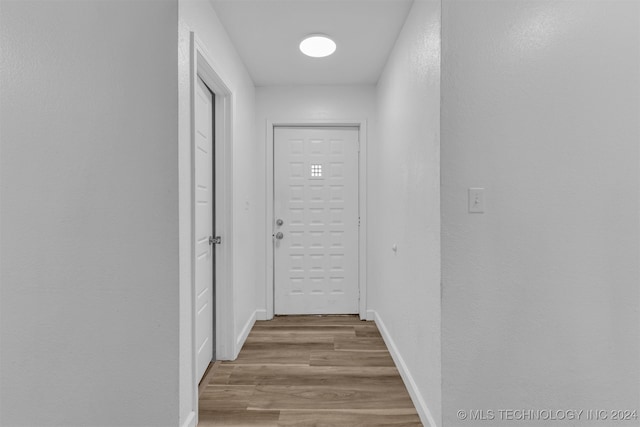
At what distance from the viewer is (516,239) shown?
157cm

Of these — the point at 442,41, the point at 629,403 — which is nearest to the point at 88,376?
the point at 442,41

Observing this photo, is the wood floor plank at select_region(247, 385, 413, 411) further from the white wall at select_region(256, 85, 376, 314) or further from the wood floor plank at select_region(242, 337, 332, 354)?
the white wall at select_region(256, 85, 376, 314)

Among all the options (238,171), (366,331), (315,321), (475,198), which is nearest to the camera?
(475,198)

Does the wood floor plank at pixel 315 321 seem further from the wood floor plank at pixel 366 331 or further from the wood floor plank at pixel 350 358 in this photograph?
the wood floor plank at pixel 350 358

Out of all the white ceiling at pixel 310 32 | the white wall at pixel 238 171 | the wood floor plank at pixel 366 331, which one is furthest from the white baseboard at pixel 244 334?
the white ceiling at pixel 310 32

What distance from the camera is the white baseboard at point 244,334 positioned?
2600 mm

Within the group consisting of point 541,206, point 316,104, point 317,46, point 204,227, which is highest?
point 317,46

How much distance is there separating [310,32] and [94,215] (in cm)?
176

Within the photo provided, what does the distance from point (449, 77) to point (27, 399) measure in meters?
2.40

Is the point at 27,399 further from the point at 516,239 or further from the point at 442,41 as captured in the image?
the point at 442,41

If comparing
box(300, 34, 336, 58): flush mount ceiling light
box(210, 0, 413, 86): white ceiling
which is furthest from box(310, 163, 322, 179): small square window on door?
box(300, 34, 336, 58): flush mount ceiling light

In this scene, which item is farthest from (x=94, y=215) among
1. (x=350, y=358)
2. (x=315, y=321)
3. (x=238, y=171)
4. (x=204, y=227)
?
(x=315, y=321)

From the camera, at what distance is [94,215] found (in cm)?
159

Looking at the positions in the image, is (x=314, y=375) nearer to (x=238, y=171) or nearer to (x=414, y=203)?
(x=414, y=203)
